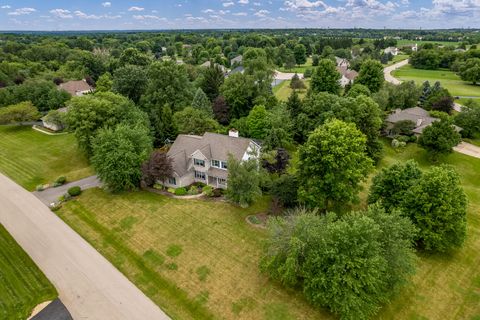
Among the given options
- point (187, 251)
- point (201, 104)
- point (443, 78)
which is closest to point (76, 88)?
point (201, 104)

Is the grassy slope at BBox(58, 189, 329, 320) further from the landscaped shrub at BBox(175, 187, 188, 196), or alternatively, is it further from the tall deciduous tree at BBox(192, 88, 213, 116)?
the tall deciduous tree at BBox(192, 88, 213, 116)

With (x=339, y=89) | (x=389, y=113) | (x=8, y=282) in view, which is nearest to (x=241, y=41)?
(x=339, y=89)

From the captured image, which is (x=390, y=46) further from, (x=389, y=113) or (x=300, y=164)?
(x=300, y=164)

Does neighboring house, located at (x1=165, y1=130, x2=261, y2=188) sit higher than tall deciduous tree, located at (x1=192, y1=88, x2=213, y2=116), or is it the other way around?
tall deciduous tree, located at (x1=192, y1=88, x2=213, y2=116)

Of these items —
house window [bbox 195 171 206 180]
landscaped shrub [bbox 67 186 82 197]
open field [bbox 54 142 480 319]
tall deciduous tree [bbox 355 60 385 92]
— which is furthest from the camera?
tall deciduous tree [bbox 355 60 385 92]

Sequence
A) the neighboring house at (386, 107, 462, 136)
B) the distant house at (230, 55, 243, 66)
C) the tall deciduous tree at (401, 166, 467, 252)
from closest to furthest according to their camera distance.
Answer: the tall deciduous tree at (401, 166, 467, 252), the neighboring house at (386, 107, 462, 136), the distant house at (230, 55, 243, 66)

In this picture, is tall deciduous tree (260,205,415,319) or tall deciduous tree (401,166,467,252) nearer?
tall deciduous tree (260,205,415,319)

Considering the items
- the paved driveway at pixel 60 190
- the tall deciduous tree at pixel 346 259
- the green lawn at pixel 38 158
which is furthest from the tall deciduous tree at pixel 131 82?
the tall deciduous tree at pixel 346 259

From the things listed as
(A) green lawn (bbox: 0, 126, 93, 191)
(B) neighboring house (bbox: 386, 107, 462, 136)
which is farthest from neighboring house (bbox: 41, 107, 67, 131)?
(B) neighboring house (bbox: 386, 107, 462, 136)
